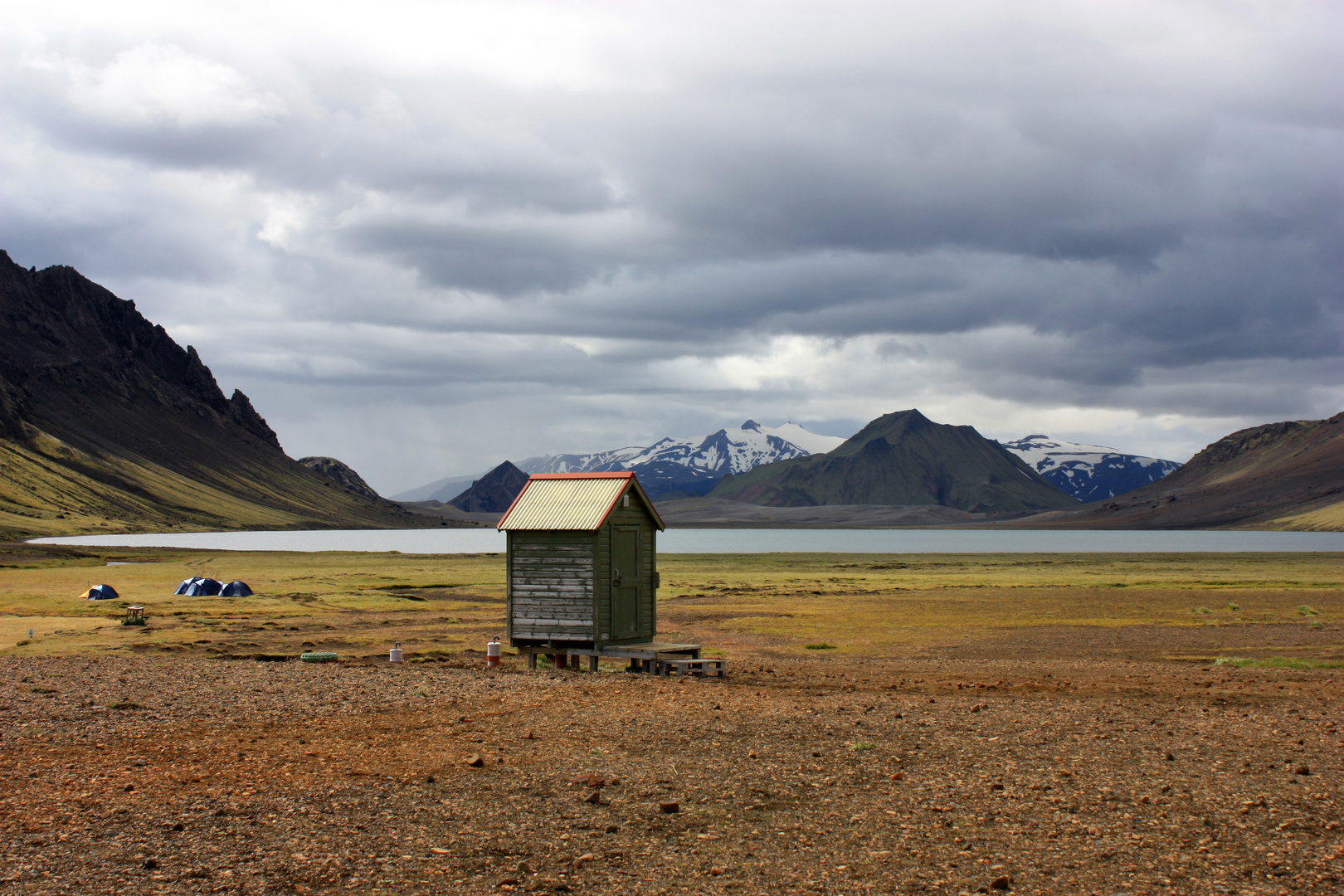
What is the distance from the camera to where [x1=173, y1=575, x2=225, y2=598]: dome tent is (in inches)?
2235

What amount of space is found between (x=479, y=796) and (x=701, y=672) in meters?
14.6

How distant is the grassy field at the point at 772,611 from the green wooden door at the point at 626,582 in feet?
17.3

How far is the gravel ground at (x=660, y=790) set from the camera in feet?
35.6

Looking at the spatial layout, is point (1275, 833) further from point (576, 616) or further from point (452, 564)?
point (452, 564)

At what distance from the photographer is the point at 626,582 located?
30.2 metres

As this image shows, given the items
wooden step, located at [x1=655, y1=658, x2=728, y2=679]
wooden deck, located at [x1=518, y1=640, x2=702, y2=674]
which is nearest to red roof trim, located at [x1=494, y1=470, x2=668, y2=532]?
wooden deck, located at [x1=518, y1=640, x2=702, y2=674]

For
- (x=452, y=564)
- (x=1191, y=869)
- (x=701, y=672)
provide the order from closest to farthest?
(x=1191, y=869) → (x=701, y=672) → (x=452, y=564)

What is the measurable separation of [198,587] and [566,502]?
3600cm

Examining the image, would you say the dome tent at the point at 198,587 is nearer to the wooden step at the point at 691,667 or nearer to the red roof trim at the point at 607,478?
the red roof trim at the point at 607,478

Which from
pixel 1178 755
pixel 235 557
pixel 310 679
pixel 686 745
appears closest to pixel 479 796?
pixel 686 745

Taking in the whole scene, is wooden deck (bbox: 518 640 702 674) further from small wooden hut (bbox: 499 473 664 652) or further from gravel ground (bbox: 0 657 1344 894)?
gravel ground (bbox: 0 657 1344 894)

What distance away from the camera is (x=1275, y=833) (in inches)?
478

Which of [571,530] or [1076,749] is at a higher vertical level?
[571,530]

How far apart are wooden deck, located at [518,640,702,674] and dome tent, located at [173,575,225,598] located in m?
→ 34.0
